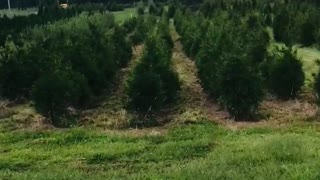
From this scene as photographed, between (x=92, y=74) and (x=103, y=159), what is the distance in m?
9.67

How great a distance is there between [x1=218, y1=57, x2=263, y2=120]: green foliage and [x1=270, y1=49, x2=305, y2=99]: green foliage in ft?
8.98

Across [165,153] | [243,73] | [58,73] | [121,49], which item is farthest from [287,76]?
[121,49]

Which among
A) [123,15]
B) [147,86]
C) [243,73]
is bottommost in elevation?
[123,15]

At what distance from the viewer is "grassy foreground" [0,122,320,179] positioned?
500 inches

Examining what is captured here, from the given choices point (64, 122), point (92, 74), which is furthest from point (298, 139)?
point (92, 74)

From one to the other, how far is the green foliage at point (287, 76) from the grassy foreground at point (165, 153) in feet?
15.3

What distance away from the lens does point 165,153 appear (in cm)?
1554

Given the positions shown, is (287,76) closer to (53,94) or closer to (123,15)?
(53,94)

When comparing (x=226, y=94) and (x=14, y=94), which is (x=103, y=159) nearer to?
(x=226, y=94)

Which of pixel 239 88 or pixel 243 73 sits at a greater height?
pixel 243 73

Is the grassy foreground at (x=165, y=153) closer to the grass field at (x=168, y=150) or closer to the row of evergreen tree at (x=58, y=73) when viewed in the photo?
the grass field at (x=168, y=150)

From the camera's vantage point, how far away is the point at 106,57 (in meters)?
27.7

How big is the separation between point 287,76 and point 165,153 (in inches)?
360

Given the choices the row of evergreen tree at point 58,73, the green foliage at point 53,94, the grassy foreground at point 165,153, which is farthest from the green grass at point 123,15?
the grassy foreground at point 165,153
